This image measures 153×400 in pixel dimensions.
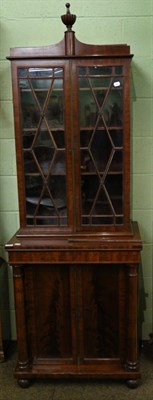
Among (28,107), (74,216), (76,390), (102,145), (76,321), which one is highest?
A: (28,107)

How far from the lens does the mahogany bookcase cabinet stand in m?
1.82

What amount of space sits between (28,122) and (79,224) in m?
0.64

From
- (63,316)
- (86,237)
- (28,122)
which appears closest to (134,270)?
(86,237)

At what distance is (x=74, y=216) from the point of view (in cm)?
196

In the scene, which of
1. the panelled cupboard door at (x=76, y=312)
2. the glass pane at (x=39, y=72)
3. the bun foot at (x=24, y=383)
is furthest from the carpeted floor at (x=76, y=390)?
the glass pane at (x=39, y=72)

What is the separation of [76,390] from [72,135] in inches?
59.6

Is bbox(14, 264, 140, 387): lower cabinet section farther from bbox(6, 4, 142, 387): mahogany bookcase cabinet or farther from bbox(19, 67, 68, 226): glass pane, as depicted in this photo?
bbox(19, 67, 68, 226): glass pane

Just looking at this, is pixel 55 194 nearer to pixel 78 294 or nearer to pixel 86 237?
pixel 86 237

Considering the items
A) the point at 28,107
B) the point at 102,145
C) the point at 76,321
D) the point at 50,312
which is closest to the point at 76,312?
the point at 76,321

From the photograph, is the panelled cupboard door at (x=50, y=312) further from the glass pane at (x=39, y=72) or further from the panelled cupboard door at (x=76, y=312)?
the glass pane at (x=39, y=72)

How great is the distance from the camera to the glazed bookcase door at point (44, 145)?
1832mm

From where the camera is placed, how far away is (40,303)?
6.68 feet

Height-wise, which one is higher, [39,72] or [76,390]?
[39,72]

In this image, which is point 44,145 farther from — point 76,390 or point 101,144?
point 76,390
